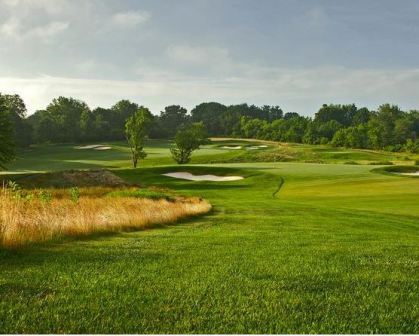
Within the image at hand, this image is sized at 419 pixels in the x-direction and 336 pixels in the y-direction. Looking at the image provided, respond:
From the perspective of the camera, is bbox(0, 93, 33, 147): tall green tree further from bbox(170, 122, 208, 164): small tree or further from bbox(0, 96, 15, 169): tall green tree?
bbox(0, 96, 15, 169): tall green tree

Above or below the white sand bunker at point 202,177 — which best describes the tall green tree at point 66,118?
above

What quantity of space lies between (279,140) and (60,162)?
270ft

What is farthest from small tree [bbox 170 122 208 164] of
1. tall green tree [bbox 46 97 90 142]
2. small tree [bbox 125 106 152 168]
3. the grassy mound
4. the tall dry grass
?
the tall dry grass

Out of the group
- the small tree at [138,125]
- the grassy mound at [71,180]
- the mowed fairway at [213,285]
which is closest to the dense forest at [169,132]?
the small tree at [138,125]

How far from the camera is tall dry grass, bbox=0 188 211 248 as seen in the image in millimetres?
12320

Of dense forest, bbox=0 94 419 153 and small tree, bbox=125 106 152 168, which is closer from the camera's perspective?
small tree, bbox=125 106 152 168

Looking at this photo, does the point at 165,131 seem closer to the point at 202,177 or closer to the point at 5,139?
the point at 202,177

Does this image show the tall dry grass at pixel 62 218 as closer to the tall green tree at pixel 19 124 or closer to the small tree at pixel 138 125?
the small tree at pixel 138 125

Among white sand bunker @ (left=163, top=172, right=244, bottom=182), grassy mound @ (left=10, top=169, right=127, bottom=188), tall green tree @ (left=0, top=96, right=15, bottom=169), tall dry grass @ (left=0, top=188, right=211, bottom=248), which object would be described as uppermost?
tall green tree @ (left=0, top=96, right=15, bottom=169)

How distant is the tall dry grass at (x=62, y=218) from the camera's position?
1232 centimetres

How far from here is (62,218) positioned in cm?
1550

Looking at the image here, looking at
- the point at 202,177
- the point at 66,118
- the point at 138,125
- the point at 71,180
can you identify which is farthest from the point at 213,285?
the point at 66,118

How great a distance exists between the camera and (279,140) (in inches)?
6206

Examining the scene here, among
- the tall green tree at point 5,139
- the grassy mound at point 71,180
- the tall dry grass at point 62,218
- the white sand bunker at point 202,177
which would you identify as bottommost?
the white sand bunker at point 202,177
